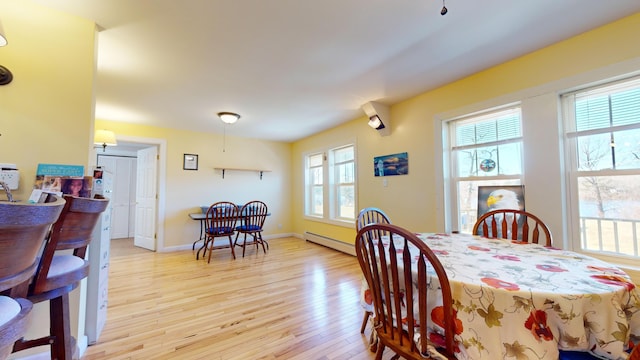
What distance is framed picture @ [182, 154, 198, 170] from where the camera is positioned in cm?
461

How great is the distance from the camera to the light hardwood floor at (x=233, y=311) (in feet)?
5.45

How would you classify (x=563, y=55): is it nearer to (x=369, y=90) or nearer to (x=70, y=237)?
(x=369, y=90)

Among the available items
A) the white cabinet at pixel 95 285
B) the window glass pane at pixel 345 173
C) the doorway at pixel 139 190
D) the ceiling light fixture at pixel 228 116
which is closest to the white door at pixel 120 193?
the doorway at pixel 139 190

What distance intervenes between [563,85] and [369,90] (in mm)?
1685

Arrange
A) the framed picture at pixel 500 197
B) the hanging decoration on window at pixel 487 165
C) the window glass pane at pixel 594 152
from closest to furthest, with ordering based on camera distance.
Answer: the window glass pane at pixel 594 152
the framed picture at pixel 500 197
the hanging decoration on window at pixel 487 165

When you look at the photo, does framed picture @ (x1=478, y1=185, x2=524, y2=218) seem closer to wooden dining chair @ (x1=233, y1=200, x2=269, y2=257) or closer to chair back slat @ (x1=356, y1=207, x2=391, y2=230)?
chair back slat @ (x1=356, y1=207, x2=391, y2=230)

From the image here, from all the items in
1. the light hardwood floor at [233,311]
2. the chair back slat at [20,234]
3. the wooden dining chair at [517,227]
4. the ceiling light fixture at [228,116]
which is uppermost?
the ceiling light fixture at [228,116]

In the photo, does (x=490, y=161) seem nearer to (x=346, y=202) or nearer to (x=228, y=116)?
(x=346, y=202)

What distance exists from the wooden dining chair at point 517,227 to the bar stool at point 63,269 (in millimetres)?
2460

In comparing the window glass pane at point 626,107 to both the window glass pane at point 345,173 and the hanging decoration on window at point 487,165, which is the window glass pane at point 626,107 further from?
the window glass pane at point 345,173

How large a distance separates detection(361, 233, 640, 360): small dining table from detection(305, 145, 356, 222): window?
3.21 meters

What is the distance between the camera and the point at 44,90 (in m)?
1.52

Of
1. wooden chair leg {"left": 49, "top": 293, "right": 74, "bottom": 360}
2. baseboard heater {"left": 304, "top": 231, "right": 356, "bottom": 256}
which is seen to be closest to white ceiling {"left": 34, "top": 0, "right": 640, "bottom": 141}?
wooden chair leg {"left": 49, "top": 293, "right": 74, "bottom": 360}

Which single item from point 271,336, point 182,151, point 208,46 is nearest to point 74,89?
A: point 208,46
